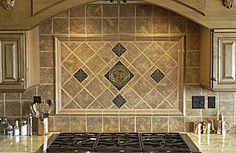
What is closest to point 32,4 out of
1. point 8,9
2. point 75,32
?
point 8,9

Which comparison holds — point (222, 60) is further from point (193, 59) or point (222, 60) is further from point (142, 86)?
point (142, 86)

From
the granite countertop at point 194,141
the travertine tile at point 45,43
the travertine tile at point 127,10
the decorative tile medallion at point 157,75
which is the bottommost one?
the granite countertop at point 194,141

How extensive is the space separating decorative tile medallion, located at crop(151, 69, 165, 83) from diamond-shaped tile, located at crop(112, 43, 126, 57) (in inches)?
12.3

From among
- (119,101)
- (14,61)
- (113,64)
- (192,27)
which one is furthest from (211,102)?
(14,61)

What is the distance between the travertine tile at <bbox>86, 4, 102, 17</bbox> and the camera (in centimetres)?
366

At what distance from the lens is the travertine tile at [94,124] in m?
3.69

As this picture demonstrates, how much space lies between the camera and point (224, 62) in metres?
3.24

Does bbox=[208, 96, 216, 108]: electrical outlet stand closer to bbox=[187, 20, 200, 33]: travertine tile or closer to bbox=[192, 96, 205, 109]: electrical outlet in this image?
bbox=[192, 96, 205, 109]: electrical outlet

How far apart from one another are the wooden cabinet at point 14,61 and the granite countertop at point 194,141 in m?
0.40

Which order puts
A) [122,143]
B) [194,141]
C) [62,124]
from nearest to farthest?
[122,143]
[194,141]
[62,124]

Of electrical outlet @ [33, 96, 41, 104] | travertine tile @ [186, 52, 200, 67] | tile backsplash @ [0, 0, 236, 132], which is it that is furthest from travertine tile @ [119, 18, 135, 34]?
electrical outlet @ [33, 96, 41, 104]

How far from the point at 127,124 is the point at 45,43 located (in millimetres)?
953

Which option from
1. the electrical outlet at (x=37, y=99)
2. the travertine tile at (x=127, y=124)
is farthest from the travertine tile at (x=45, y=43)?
the travertine tile at (x=127, y=124)

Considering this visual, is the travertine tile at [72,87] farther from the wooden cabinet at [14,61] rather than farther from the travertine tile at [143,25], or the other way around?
the travertine tile at [143,25]
